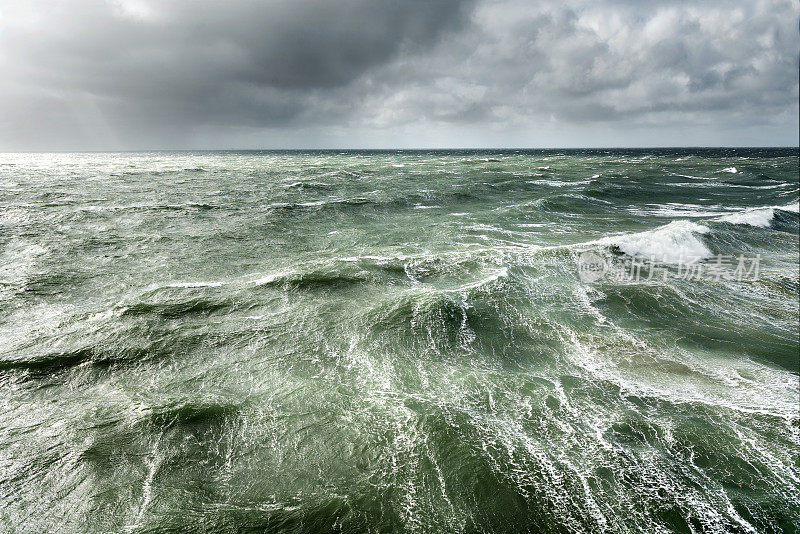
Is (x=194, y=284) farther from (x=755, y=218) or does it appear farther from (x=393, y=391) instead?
(x=755, y=218)

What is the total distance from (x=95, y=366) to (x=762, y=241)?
2801cm

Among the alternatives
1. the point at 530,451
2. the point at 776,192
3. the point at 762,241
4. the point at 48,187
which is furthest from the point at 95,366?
the point at 776,192

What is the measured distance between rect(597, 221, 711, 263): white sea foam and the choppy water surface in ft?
0.57

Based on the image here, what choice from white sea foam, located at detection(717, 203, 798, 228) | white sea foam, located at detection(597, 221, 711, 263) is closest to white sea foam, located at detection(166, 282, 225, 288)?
white sea foam, located at detection(597, 221, 711, 263)

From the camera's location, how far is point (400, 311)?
1120 cm

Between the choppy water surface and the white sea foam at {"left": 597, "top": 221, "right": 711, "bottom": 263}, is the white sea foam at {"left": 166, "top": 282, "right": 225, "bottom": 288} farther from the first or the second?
the white sea foam at {"left": 597, "top": 221, "right": 711, "bottom": 263}

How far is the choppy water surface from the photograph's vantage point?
5.44 m

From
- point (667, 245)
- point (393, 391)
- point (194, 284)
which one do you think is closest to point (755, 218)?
point (667, 245)

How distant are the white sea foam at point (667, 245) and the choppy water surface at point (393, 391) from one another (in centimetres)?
17

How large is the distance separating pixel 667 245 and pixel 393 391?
16142mm

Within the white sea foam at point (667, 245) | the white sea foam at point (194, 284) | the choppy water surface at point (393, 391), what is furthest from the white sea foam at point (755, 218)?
the white sea foam at point (194, 284)

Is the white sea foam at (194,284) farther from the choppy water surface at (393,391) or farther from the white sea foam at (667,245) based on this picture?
the white sea foam at (667,245)

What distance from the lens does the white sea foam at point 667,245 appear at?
16.9 metres

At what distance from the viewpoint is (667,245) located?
17.8 metres
